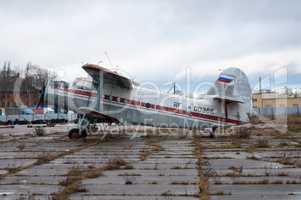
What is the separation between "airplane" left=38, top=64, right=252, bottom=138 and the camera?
18.6m

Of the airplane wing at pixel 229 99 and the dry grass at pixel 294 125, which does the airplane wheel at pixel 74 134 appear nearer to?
the airplane wing at pixel 229 99

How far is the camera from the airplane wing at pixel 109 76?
16.5 m

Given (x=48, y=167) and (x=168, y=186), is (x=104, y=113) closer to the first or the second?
(x=48, y=167)

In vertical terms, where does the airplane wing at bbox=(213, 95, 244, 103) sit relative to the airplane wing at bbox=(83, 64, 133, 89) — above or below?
below

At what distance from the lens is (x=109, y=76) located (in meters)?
17.7

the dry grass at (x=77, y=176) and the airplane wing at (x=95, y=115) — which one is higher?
the airplane wing at (x=95, y=115)

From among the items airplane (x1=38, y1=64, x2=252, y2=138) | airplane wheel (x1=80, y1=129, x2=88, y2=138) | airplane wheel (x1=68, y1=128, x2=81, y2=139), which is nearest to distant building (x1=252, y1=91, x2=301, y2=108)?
airplane (x1=38, y1=64, x2=252, y2=138)

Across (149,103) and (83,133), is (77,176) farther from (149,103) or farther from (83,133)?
(149,103)

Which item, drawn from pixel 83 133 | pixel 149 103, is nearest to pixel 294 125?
pixel 149 103

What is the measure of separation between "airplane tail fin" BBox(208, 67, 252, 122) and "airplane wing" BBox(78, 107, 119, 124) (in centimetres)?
538

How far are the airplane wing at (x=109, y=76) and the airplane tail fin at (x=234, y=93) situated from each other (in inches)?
180

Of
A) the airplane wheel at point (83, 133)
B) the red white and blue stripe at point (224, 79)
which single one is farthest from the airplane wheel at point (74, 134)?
the red white and blue stripe at point (224, 79)

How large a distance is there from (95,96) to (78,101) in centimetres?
89

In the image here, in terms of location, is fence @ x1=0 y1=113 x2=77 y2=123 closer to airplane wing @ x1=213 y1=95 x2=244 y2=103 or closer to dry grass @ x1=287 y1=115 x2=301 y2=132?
dry grass @ x1=287 y1=115 x2=301 y2=132
